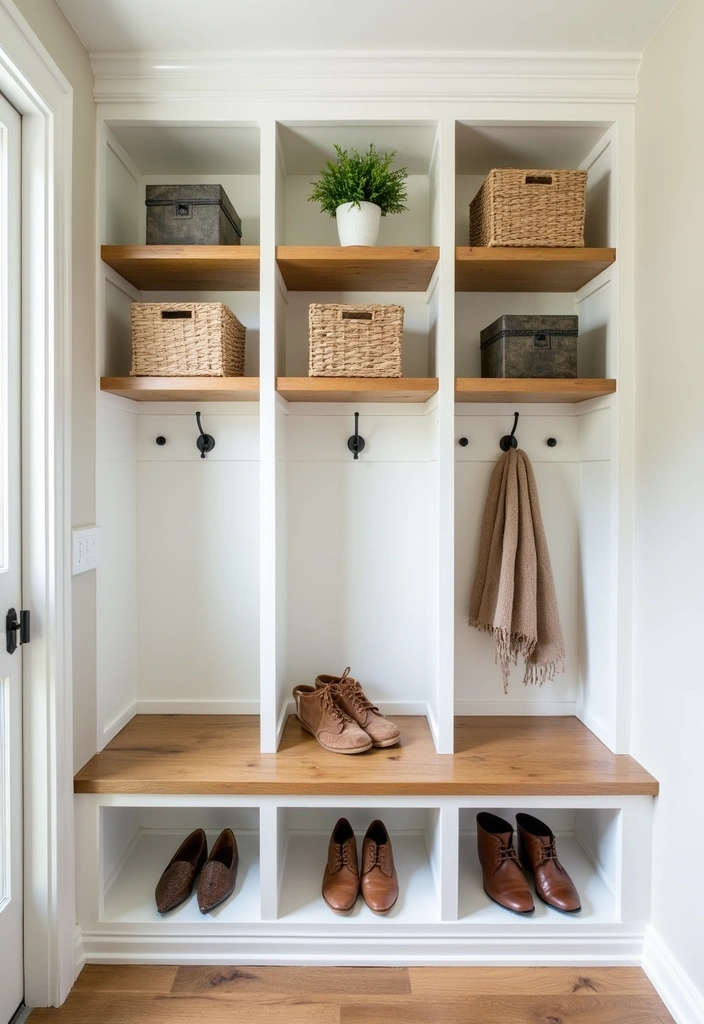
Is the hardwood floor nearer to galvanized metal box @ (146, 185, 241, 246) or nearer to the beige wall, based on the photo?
the beige wall

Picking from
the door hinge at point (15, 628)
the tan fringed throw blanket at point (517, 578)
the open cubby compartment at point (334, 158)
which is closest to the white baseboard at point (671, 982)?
the tan fringed throw blanket at point (517, 578)

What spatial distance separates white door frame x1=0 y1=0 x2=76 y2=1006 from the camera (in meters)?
1.57

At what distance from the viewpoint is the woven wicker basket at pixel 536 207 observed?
185 centimetres

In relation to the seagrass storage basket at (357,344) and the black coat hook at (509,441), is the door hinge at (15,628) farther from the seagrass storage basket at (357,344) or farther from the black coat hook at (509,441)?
the black coat hook at (509,441)

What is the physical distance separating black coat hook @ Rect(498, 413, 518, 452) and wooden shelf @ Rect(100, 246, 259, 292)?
96cm

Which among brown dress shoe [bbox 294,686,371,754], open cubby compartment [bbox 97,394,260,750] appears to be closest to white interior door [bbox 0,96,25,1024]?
open cubby compartment [bbox 97,394,260,750]

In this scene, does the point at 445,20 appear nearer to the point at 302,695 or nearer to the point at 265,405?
the point at 265,405

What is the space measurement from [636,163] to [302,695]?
1.86 m

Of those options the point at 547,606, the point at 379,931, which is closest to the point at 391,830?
the point at 379,931

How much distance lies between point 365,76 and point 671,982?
252 centimetres

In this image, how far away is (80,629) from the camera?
5.80ft

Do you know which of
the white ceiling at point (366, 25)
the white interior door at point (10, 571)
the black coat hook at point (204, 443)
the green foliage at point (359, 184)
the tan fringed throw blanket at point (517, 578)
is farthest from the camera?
the black coat hook at point (204, 443)

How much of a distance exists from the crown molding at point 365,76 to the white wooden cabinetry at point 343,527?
0.17 ft

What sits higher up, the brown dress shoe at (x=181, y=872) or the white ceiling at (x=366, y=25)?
the white ceiling at (x=366, y=25)
